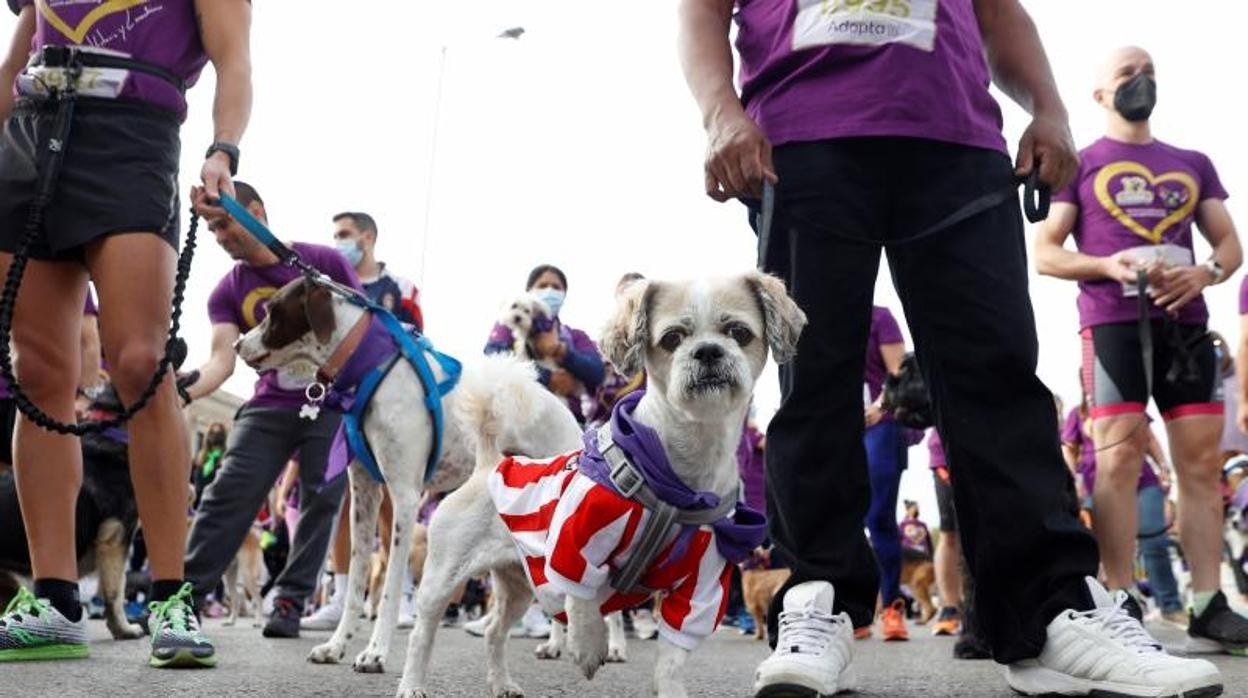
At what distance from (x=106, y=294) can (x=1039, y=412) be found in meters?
2.76

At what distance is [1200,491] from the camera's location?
4949mm

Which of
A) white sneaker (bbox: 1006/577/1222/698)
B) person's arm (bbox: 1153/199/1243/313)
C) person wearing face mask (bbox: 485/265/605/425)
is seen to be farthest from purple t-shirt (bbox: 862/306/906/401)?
white sneaker (bbox: 1006/577/1222/698)

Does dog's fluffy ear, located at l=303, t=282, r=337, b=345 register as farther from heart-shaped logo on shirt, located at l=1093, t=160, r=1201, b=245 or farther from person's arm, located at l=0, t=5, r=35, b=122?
heart-shaped logo on shirt, located at l=1093, t=160, r=1201, b=245

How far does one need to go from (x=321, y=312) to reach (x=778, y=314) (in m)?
2.93

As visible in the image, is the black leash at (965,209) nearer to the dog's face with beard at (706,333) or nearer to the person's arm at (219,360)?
the dog's face with beard at (706,333)

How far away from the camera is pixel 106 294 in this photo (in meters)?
3.73

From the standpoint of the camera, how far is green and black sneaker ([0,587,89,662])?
371 centimetres

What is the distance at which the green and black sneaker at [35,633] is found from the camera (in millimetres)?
3711

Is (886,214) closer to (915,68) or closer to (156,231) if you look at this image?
(915,68)

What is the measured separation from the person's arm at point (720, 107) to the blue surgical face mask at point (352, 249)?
4434 millimetres

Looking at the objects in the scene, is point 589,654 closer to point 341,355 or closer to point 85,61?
point 85,61

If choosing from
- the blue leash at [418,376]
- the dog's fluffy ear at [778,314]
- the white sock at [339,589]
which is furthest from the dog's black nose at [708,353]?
the white sock at [339,589]

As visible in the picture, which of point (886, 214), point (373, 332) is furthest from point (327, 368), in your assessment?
point (886, 214)

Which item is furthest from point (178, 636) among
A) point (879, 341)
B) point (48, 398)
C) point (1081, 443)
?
point (1081, 443)
